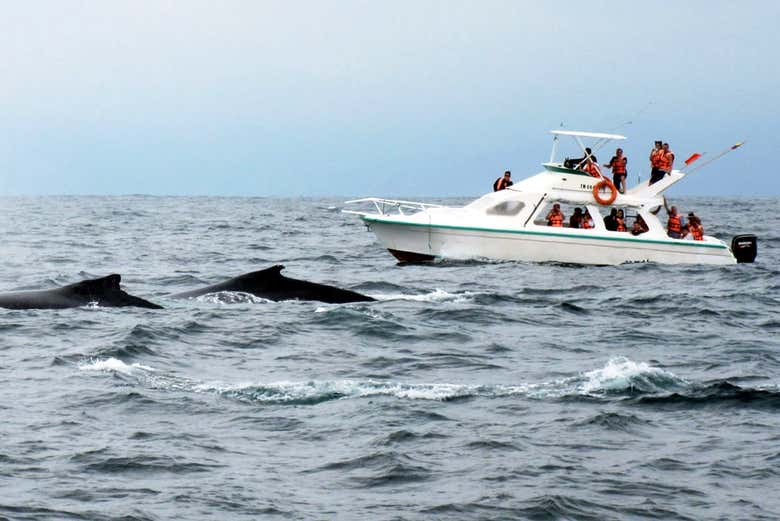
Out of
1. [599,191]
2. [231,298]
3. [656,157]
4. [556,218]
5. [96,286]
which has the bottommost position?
[231,298]

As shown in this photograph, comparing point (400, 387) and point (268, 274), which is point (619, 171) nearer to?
point (268, 274)

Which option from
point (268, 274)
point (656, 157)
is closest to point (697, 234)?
point (656, 157)

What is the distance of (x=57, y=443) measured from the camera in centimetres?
1112

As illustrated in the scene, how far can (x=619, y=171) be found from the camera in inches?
1272

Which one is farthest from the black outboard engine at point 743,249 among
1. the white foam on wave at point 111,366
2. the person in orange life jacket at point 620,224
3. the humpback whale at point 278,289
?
the white foam on wave at point 111,366

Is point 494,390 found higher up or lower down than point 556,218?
lower down

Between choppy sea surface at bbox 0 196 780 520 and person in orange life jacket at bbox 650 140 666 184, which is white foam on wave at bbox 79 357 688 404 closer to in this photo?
choppy sea surface at bbox 0 196 780 520

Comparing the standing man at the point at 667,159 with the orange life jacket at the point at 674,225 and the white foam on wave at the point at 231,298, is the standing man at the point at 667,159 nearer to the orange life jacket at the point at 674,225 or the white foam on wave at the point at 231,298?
the orange life jacket at the point at 674,225

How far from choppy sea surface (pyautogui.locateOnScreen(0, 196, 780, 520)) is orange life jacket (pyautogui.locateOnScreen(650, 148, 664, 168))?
30.2 feet

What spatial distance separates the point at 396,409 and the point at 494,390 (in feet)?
5.14

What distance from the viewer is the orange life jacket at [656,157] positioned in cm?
3272

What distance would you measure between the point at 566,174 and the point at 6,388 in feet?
66.3

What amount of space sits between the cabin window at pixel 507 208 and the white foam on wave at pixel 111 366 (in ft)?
56.7

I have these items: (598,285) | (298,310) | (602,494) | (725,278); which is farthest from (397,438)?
(725,278)
